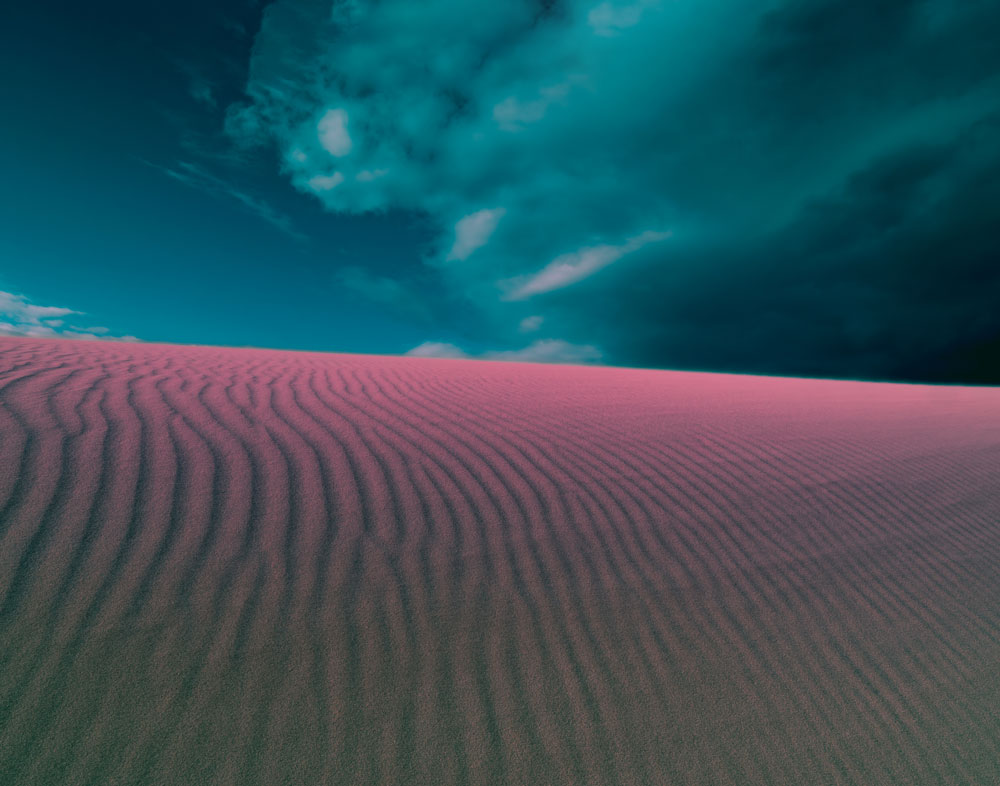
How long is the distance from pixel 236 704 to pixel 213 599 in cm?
62

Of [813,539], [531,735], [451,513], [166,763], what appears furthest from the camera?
[813,539]

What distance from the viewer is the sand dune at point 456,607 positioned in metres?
1.98

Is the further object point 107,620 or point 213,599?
point 213,599

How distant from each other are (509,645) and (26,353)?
25.9ft

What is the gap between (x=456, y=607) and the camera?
8.64 feet

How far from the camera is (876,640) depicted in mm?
2902

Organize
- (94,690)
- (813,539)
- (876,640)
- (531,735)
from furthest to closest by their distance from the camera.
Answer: (813,539) → (876,640) → (531,735) → (94,690)

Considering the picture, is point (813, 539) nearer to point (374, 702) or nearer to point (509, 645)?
point (509, 645)

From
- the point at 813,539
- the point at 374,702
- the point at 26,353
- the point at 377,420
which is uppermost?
the point at 26,353

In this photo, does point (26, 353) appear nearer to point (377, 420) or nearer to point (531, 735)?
point (377, 420)

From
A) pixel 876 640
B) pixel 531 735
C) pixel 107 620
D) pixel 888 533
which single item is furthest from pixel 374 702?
pixel 888 533

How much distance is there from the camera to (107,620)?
2.24 metres

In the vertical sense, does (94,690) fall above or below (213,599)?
below

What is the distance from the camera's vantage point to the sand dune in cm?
198
